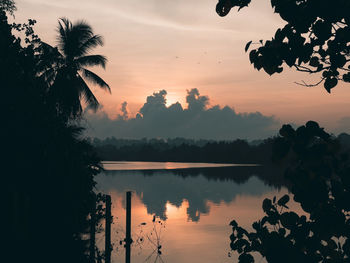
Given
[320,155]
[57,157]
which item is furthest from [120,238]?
[320,155]

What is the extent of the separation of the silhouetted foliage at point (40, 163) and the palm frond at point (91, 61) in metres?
12.3

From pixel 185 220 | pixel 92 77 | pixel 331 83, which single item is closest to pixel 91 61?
pixel 92 77

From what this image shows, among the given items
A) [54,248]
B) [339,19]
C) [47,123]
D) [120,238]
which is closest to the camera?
[339,19]

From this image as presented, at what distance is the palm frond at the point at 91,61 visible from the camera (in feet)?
94.6

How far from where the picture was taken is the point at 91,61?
29094 mm

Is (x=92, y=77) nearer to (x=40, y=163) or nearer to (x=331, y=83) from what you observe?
(x=40, y=163)

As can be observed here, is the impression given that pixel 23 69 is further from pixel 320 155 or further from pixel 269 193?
pixel 269 193

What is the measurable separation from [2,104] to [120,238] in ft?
30.9

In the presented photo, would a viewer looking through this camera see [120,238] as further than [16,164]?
Yes

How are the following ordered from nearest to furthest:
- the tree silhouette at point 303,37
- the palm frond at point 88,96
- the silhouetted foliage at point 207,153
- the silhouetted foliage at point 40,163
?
1. the tree silhouette at point 303,37
2. the silhouetted foliage at point 40,163
3. the palm frond at point 88,96
4. the silhouetted foliage at point 207,153

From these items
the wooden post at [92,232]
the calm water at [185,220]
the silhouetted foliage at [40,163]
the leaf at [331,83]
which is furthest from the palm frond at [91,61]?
the leaf at [331,83]

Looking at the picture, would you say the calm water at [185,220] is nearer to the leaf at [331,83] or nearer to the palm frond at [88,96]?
the palm frond at [88,96]

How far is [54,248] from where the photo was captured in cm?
1300

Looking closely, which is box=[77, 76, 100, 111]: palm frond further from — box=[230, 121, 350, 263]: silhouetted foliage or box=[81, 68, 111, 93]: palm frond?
box=[230, 121, 350, 263]: silhouetted foliage
